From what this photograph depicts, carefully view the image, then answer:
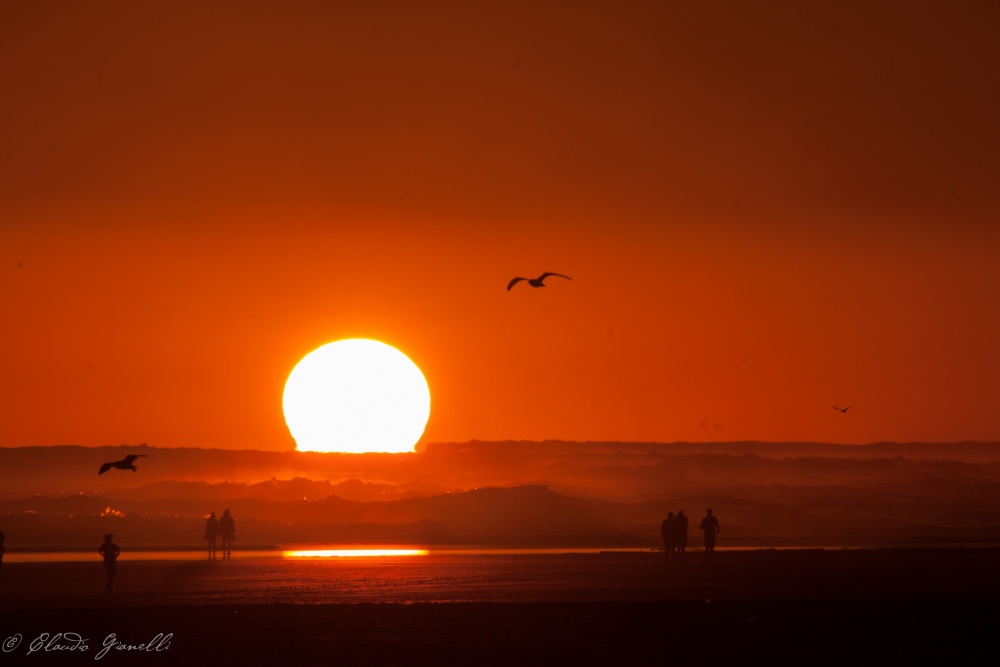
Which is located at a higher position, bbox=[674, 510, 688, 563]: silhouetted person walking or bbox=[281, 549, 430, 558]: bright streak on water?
bbox=[674, 510, 688, 563]: silhouetted person walking

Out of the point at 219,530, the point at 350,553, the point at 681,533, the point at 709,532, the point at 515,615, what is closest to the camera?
the point at 515,615

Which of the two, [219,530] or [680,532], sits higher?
[680,532]

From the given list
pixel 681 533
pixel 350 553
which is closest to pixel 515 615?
pixel 681 533

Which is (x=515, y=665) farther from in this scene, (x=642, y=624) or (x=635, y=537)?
(x=635, y=537)

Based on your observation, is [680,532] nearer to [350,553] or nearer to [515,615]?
[350,553]

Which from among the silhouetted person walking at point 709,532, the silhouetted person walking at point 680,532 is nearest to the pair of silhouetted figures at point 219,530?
the silhouetted person walking at point 680,532

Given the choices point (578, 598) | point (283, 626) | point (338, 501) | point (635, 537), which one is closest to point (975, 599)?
point (578, 598)

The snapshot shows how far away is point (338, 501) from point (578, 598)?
51.0m

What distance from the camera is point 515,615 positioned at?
85.0 ft

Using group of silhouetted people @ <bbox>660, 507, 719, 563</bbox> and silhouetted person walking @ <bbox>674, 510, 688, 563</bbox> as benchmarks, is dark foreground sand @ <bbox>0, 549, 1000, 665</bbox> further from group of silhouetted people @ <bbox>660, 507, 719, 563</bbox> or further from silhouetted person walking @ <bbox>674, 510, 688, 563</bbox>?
silhouetted person walking @ <bbox>674, 510, 688, 563</bbox>

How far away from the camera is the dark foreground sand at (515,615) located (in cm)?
2192

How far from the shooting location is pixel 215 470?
118 meters

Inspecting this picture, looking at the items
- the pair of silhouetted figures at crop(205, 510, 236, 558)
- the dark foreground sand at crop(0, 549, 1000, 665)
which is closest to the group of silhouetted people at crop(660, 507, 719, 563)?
the dark foreground sand at crop(0, 549, 1000, 665)

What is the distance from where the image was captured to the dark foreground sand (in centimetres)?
2192
